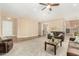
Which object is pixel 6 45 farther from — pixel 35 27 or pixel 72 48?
pixel 72 48

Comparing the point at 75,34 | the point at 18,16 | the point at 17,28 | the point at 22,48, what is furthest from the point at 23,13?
the point at 75,34

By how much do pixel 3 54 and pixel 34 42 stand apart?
863 millimetres

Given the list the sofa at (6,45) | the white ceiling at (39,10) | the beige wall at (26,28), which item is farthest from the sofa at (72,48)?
the sofa at (6,45)

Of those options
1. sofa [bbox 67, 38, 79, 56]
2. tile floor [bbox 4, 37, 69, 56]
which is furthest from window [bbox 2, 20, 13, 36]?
sofa [bbox 67, 38, 79, 56]

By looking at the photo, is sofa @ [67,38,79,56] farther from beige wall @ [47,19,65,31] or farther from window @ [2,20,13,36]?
window @ [2,20,13,36]

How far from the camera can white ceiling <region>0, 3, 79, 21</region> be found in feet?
10.1

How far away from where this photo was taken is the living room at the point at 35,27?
10.2 ft

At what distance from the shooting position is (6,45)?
10.7 feet

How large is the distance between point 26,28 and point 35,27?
9.6 inches

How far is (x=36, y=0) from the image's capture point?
3088 mm

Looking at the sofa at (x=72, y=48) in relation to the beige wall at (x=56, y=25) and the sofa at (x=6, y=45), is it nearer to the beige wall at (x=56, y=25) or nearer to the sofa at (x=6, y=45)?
the beige wall at (x=56, y=25)

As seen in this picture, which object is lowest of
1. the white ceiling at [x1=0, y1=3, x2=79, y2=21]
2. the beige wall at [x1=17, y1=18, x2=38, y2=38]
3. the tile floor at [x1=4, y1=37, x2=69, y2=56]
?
the tile floor at [x1=4, y1=37, x2=69, y2=56]

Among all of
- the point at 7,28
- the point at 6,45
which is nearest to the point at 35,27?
the point at 7,28

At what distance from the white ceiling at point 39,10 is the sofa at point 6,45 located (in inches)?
29.3
